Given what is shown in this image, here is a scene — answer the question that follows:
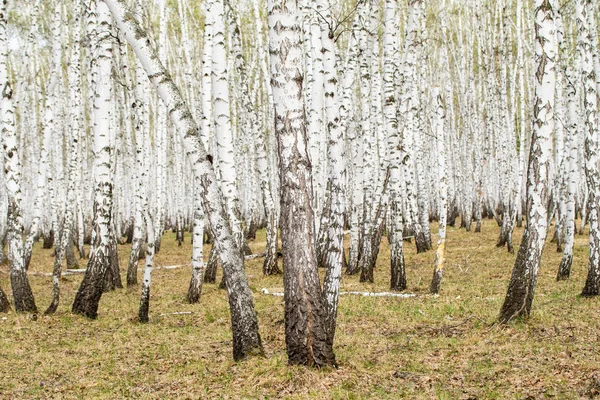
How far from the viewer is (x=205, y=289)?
13945 mm

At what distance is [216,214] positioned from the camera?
695cm

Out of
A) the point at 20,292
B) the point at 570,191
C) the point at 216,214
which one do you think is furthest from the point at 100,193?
the point at 570,191

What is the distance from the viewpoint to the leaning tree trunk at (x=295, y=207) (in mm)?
6371

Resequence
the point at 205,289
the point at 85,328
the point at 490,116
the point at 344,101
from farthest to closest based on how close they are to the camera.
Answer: the point at 490,116, the point at 205,289, the point at 344,101, the point at 85,328

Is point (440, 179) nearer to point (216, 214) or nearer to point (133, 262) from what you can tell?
point (216, 214)

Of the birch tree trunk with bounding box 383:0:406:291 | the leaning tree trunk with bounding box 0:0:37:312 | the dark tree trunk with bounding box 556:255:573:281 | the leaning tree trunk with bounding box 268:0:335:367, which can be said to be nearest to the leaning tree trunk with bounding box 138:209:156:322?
the leaning tree trunk with bounding box 0:0:37:312

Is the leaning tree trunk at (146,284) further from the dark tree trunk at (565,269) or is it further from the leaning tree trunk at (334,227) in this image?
the dark tree trunk at (565,269)

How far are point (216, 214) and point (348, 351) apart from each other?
259cm

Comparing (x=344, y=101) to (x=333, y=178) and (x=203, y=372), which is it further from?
(x=203, y=372)

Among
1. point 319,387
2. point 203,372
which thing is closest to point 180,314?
point 203,372

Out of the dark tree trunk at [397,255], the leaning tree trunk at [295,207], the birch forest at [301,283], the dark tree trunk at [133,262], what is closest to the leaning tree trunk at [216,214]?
the birch forest at [301,283]

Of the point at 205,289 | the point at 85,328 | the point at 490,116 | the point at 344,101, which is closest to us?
the point at 85,328

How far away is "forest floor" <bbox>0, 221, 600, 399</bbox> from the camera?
6.23 metres

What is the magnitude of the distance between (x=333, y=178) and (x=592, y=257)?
5460 mm
